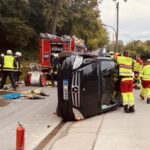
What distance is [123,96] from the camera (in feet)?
43.4

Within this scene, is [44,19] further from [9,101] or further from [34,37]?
[9,101]

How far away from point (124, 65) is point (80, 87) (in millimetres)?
2209

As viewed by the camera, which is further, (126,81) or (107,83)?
(126,81)

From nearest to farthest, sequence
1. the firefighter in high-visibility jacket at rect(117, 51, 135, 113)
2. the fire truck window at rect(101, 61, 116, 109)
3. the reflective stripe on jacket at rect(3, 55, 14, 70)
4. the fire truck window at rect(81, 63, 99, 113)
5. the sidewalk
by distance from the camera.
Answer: the sidewalk → the fire truck window at rect(81, 63, 99, 113) → the fire truck window at rect(101, 61, 116, 109) → the firefighter in high-visibility jacket at rect(117, 51, 135, 113) → the reflective stripe on jacket at rect(3, 55, 14, 70)

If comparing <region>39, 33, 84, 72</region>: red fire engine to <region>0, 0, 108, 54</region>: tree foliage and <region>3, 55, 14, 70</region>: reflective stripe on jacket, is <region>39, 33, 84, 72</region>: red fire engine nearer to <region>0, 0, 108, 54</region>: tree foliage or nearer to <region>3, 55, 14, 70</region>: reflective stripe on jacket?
<region>3, 55, 14, 70</region>: reflective stripe on jacket

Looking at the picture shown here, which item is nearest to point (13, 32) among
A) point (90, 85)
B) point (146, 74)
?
point (146, 74)

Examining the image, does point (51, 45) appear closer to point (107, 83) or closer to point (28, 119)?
point (107, 83)

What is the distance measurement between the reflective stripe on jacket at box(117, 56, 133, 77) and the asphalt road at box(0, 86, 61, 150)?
7.39ft

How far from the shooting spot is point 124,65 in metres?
13.6

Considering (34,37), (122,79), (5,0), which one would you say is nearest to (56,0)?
(5,0)

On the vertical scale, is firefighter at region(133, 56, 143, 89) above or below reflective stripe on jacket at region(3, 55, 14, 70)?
below

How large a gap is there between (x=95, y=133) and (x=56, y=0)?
32.5 m

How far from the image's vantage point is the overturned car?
11820 millimetres

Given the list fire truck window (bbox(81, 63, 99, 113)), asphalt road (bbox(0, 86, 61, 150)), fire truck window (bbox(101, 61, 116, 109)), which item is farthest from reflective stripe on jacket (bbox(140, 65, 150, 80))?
fire truck window (bbox(81, 63, 99, 113))
